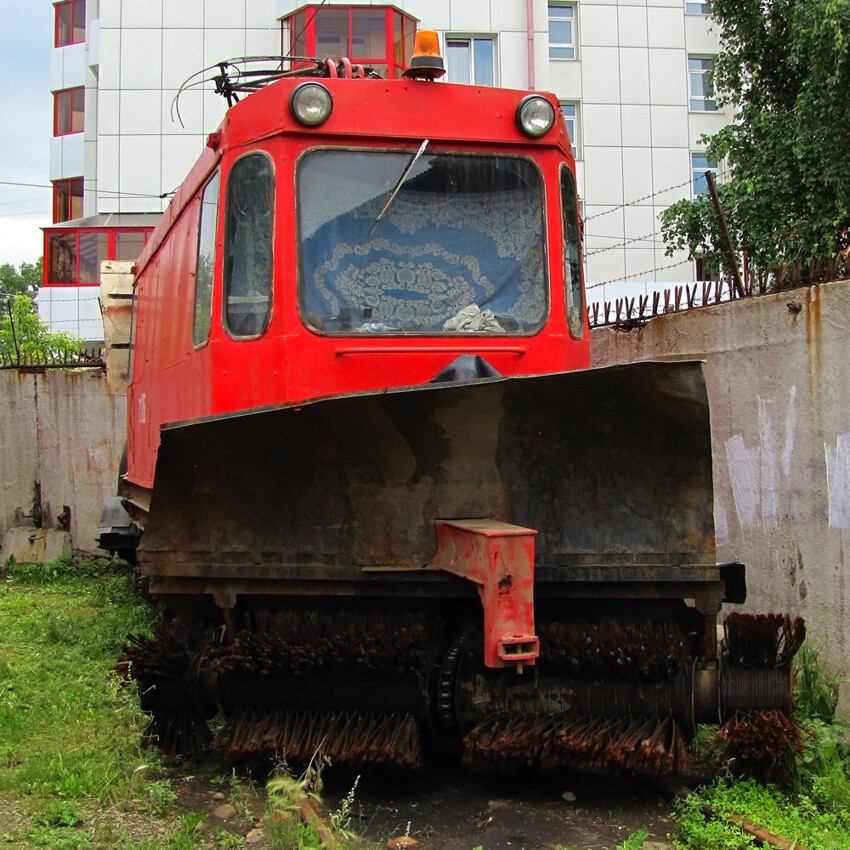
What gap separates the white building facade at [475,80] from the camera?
2514cm

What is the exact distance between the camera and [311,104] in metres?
4.91

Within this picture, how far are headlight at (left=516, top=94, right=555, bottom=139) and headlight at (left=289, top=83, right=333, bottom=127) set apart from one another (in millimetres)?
940

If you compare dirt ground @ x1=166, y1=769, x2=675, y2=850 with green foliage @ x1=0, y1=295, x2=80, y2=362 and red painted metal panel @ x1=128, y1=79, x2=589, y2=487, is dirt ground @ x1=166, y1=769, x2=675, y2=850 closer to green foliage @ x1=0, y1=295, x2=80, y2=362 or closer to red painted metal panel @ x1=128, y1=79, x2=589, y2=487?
red painted metal panel @ x1=128, y1=79, x2=589, y2=487

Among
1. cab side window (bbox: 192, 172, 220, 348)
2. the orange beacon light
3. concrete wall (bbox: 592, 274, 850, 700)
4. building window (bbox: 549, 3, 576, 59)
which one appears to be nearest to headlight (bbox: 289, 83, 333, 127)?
the orange beacon light

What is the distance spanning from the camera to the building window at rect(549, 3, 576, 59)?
87.2 feet

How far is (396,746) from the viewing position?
14.3 feet

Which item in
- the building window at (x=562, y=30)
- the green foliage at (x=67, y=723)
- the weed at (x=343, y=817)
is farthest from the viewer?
the building window at (x=562, y=30)

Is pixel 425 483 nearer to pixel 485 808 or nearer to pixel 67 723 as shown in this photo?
pixel 485 808

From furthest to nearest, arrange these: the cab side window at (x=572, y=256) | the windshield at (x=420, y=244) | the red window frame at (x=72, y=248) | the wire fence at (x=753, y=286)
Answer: the red window frame at (x=72, y=248)
the wire fence at (x=753, y=286)
the cab side window at (x=572, y=256)
the windshield at (x=420, y=244)

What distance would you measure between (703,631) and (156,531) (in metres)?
2.34

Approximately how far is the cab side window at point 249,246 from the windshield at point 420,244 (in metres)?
0.16

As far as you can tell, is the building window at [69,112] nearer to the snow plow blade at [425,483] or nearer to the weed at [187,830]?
the snow plow blade at [425,483]

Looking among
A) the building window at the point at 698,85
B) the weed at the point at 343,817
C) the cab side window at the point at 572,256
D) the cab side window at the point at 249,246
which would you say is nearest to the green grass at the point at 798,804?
the weed at the point at 343,817

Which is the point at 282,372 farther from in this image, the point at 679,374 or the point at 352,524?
the point at 679,374
